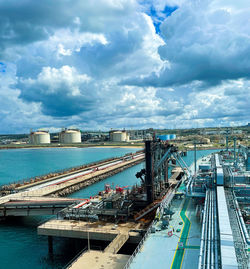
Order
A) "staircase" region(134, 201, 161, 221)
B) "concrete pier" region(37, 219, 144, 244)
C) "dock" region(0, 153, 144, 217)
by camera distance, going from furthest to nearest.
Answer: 1. "dock" region(0, 153, 144, 217)
2. "staircase" region(134, 201, 161, 221)
3. "concrete pier" region(37, 219, 144, 244)

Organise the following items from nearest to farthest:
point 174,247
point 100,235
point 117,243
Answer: point 174,247 → point 117,243 → point 100,235

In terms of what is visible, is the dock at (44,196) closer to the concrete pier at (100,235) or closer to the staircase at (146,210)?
the concrete pier at (100,235)

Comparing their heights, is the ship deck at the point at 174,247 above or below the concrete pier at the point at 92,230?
above

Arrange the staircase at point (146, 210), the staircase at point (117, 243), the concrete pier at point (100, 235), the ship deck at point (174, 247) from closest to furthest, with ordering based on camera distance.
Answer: the ship deck at point (174, 247), the concrete pier at point (100, 235), the staircase at point (117, 243), the staircase at point (146, 210)

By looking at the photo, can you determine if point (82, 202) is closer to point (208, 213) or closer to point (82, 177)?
point (208, 213)

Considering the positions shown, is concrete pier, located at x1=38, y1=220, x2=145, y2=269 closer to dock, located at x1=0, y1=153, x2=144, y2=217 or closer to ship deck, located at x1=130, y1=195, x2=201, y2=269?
ship deck, located at x1=130, y1=195, x2=201, y2=269

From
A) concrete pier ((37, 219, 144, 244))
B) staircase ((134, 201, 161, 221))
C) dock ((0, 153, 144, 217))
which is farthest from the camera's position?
dock ((0, 153, 144, 217))

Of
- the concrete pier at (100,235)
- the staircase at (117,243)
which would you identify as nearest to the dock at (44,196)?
the concrete pier at (100,235)

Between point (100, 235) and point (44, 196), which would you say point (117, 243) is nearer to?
point (100, 235)

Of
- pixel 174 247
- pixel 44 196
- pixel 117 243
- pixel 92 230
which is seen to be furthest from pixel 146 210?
pixel 44 196

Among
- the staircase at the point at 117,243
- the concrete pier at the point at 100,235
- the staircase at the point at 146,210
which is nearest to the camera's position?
the concrete pier at the point at 100,235

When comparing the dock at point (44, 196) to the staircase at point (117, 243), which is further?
the dock at point (44, 196)

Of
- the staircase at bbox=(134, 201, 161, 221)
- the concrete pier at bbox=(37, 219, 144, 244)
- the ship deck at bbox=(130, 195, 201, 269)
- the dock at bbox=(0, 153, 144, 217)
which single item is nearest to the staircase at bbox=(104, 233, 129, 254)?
the concrete pier at bbox=(37, 219, 144, 244)
